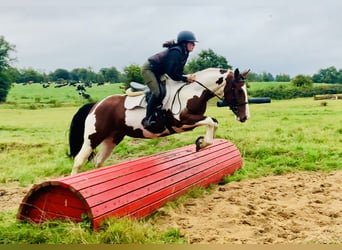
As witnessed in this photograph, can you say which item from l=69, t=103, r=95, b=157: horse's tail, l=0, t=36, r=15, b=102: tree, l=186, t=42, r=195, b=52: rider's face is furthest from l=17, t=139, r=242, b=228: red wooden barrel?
l=0, t=36, r=15, b=102: tree

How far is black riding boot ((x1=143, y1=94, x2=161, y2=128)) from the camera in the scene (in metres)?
4.14

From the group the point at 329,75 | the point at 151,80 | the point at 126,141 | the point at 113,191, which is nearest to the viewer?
the point at 113,191

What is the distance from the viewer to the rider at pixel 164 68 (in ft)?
12.9

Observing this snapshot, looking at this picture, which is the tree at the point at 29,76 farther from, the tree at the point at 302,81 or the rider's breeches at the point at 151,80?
the tree at the point at 302,81

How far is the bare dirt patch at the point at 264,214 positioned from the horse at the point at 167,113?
2.24ft

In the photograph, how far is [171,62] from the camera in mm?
3988

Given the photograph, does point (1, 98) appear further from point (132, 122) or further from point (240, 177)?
point (240, 177)

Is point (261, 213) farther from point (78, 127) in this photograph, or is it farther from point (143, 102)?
point (78, 127)

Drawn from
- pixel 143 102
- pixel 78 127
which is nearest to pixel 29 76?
pixel 78 127

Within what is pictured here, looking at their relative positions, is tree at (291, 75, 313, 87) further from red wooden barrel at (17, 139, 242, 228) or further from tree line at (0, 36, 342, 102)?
red wooden barrel at (17, 139, 242, 228)

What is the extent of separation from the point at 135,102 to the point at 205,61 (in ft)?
3.54

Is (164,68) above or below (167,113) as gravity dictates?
above

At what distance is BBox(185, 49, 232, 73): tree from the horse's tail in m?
1.27

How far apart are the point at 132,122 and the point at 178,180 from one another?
36.6 inches
